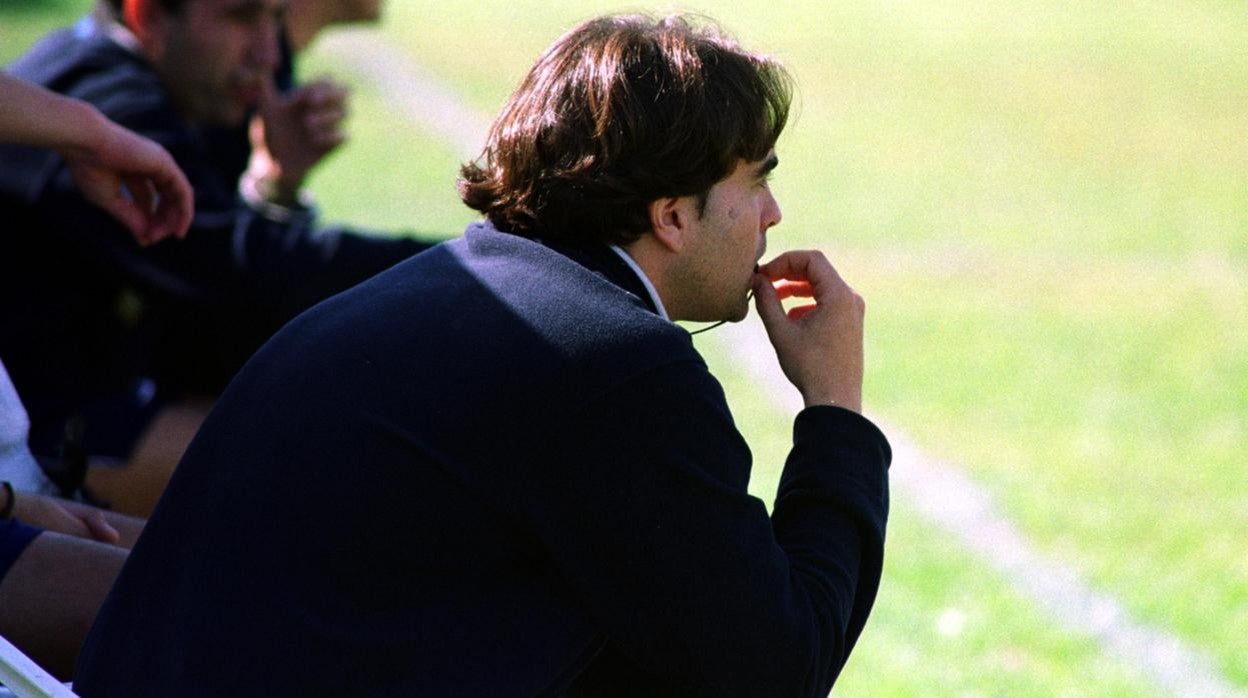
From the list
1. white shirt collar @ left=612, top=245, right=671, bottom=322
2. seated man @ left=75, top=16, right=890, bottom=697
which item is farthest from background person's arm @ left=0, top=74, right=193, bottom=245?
white shirt collar @ left=612, top=245, right=671, bottom=322

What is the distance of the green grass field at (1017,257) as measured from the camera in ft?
15.8

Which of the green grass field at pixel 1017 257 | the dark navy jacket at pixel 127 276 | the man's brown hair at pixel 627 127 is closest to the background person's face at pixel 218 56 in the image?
the dark navy jacket at pixel 127 276

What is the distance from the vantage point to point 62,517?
103 inches

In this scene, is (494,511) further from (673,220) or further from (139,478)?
(139,478)

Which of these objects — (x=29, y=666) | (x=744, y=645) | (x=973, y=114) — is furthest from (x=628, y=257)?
(x=973, y=114)

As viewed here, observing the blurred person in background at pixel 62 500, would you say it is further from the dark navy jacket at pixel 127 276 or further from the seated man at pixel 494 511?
the dark navy jacket at pixel 127 276

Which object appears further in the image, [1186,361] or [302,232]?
Result: [1186,361]

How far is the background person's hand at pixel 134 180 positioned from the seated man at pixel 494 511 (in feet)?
2.30

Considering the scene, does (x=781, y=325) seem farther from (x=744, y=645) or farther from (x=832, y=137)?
(x=832, y=137)

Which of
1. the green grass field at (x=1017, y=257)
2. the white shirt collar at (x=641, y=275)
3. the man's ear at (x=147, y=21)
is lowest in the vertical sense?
the white shirt collar at (x=641, y=275)

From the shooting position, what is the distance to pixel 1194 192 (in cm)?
1198

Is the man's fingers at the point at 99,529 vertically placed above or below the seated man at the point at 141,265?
below

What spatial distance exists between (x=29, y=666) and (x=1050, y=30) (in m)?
18.9

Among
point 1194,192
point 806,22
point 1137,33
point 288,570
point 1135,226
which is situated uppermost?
point 1137,33
